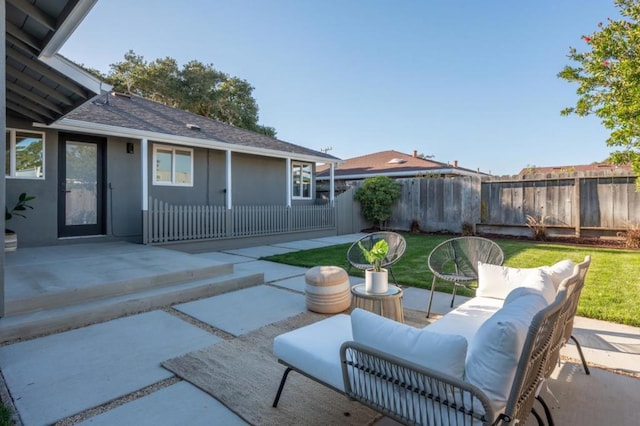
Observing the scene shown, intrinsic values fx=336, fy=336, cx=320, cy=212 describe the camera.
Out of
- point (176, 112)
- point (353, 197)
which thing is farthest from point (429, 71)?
point (176, 112)

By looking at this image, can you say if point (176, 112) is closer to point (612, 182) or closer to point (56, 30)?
point (56, 30)

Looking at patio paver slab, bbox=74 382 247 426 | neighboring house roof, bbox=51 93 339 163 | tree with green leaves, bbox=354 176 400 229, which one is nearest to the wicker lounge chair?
patio paver slab, bbox=74 382 247 426

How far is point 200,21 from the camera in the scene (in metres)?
11.8

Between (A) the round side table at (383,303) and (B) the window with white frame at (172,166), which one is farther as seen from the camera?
(B) the window with white frame at (172,166)

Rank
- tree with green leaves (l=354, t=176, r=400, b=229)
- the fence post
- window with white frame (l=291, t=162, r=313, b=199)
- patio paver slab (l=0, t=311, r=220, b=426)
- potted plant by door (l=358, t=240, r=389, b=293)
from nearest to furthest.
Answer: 1. patio paver slab (l=0, t=311, r=220, b=426)
2. potted plant by door (l=358, t=240, r=389, b=293)
3. the fence post
4. tree with green leaves (l=354, t=176, r=400, b=229)
5. window with white frame (l=291, t=162, r=313, b=199)

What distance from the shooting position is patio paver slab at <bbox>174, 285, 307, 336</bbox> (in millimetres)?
3822

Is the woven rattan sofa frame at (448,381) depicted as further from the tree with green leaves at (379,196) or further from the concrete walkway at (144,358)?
→ the tree with green leaves at (379,196)

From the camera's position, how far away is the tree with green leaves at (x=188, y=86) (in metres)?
21.0

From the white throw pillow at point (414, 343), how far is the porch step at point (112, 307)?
3.46 meters

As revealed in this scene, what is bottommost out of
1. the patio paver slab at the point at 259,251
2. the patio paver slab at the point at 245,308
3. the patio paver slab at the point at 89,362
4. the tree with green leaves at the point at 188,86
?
the patio paver slab at the point at 89,362

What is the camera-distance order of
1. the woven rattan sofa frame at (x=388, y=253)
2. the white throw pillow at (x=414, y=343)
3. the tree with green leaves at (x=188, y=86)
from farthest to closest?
the tree with green leaves at (x=188, y=86) → the woven rattan sofa frame at (x=388, y=253) → the white throw pillow at (x=414, y=343)

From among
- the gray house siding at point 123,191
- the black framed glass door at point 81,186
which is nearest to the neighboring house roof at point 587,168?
the gray house siding at point 123,191

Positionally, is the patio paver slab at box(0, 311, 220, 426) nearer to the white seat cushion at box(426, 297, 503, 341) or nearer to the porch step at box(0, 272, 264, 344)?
the porch step at box(0, 272, 264, 344)

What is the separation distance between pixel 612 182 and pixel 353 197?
25.1ft
